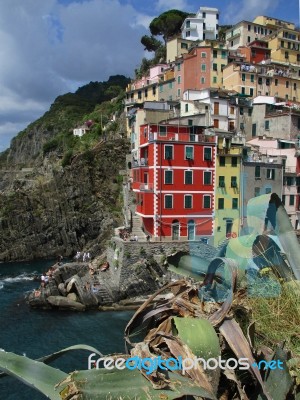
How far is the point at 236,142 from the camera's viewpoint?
3578 centimetres

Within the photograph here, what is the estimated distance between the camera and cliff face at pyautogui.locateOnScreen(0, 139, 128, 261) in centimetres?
5159

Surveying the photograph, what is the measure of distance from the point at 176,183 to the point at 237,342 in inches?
1157

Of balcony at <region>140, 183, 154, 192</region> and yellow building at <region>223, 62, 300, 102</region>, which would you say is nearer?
balcony at <region>140, 183, 154, 192</region>

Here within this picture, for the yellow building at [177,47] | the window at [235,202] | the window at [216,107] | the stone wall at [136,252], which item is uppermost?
the yellow building at [177,47]

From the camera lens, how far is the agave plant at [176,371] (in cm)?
184

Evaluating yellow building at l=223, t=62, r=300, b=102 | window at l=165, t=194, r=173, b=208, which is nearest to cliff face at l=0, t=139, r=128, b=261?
yellow building at l=223, t=62, r=300, b=102

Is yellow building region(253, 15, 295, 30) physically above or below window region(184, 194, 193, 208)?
above

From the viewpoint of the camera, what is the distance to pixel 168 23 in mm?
77125

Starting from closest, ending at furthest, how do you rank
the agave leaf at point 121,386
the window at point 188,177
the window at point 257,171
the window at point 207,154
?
the agave leaf at point 121,386
the window at point 188,177
the window at point 207,154
the window at point 257,171

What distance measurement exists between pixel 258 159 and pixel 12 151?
94235 millimetres

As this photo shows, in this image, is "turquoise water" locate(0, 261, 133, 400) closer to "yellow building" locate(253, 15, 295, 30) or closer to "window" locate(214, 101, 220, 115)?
"window" locate(214, 101, 220, 115)

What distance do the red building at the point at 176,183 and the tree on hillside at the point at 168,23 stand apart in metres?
53.3

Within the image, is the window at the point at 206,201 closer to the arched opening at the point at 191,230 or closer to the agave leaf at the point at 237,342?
the arched opening at the point at 191,230

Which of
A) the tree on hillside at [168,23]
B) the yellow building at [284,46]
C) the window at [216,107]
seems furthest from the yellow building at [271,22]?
the window at [216,107]
